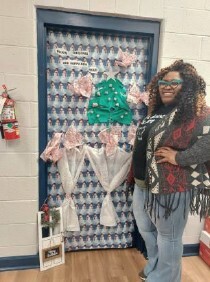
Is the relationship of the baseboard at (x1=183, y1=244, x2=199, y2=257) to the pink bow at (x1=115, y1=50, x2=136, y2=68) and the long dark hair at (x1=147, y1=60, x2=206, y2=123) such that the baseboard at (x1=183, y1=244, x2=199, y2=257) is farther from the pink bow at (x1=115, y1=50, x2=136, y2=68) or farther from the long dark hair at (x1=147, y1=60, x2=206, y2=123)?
the pink bow at (x1=115, y1=50, x2=136, y2=68)

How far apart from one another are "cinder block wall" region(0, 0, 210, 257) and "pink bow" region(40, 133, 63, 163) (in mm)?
75

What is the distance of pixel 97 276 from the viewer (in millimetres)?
1779

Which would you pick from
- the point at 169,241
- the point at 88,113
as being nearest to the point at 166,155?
the point at 169,241

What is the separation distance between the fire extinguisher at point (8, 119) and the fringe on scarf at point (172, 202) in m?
0.92

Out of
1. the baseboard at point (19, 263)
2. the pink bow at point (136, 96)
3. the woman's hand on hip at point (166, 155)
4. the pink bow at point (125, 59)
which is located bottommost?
the baseboard at point (19, 263)

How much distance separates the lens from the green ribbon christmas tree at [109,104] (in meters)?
1.84

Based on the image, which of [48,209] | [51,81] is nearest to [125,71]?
[51,81]

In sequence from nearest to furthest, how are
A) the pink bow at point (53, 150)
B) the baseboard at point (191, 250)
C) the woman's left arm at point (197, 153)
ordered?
the woman's left arm at point (197, 153) → the pink bow at point (53, 150) → the baseboard at point (191, 250)

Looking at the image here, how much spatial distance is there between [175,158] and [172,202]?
0.76 ft

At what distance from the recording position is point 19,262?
183cm

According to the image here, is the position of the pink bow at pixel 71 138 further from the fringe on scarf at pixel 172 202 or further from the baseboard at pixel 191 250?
the baseboard at pixel 191 250

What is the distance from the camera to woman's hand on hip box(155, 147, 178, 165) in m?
1.30

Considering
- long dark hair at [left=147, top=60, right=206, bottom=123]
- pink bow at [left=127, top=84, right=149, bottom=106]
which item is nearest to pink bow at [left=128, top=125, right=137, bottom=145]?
pink bow at [left=127, top=84, right=149, bottom=106]

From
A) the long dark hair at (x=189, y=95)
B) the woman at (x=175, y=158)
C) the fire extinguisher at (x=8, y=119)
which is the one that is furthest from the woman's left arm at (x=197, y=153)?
the fire extinguisher at (x=8, y=119)
